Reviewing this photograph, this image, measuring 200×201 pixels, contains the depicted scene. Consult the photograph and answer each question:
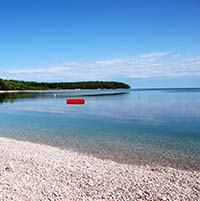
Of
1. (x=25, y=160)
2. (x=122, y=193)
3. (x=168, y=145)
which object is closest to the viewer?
(x=122, y=193)

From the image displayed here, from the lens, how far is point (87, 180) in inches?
319

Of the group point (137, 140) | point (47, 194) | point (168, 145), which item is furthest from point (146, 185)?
point (137, 140)

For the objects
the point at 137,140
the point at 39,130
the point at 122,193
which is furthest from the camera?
the point at 39,130

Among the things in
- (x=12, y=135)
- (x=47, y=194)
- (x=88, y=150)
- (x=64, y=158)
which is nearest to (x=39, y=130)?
(x=12, y=135)

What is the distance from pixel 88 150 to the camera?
44.1 feet

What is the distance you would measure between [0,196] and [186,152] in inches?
383

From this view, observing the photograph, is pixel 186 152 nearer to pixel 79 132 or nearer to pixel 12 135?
pixel 79 132

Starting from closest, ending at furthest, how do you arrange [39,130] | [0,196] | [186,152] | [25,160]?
[0,196] < [25,160] < [186,152] < [39,130]

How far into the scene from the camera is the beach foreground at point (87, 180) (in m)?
7.00

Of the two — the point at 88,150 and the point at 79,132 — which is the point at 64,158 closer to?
the point at 88,150

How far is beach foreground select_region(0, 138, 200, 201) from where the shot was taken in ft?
23.0

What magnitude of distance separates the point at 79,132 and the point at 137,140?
5.10 m

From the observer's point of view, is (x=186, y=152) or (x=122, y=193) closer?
(x=122, y=193)

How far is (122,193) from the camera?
282 inches
